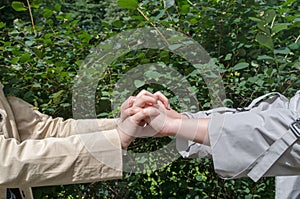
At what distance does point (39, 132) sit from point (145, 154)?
1.90 ft

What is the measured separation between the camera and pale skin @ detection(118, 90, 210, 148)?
52.8 inches

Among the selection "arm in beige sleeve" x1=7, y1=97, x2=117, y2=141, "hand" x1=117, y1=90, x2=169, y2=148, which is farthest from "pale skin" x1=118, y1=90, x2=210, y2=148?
"arm in beige sleeve" x1=7, y1=97, x2=117, y2=141

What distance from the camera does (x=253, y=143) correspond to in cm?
124

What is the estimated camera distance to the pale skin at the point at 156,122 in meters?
1.34

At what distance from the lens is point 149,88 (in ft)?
7.07

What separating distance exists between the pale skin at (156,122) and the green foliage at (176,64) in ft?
1.19

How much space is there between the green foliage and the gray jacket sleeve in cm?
76

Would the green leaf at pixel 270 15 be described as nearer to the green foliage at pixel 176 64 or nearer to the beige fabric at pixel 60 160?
the green foliage at pixel 176 64

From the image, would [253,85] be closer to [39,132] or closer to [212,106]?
[212,106]

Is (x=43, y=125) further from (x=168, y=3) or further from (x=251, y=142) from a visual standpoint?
(x=251, y=142)

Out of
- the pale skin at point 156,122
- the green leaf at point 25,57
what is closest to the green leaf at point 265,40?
the pale skin at point 156,122

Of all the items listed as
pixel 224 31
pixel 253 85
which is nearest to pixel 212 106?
pixel 253 85

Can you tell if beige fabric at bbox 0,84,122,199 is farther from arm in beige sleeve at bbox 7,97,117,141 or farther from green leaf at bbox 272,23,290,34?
green leaf at bbox 272,23,290,34

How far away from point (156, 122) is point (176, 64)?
2.37ft
